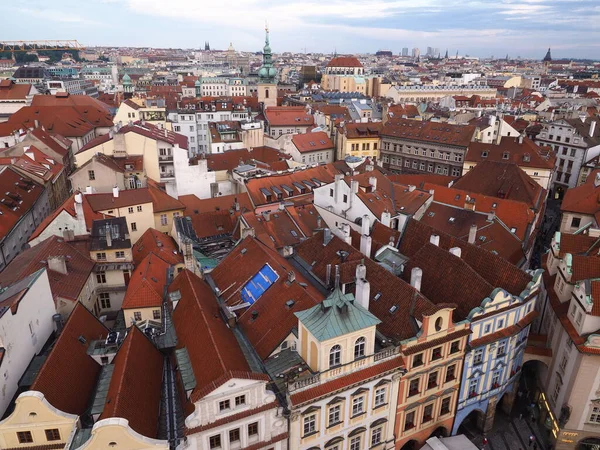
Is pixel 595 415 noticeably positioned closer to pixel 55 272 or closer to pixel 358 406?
pixel 358 406

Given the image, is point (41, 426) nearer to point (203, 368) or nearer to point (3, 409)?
point (3, 409)

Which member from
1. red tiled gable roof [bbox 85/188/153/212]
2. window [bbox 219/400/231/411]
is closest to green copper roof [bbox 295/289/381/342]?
window [bbox 219/400/231/411]

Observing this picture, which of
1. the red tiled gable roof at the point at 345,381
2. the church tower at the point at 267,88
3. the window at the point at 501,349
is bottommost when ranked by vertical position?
the window at the point at 501,349

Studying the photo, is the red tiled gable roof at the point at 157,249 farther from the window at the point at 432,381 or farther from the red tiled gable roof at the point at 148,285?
the window at the point at 432,381

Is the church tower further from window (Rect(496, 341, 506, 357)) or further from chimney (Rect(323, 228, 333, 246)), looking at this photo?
window (Rect(496, 341, 506, 357))

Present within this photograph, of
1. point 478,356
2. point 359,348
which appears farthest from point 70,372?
point 478,356

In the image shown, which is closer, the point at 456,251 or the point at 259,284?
the point at 259,284

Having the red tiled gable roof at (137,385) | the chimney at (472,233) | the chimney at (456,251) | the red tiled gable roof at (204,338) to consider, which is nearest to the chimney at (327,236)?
the chimney at (456,251)

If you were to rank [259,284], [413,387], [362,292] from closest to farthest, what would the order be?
[362,292] < [413,387] < [259,284]
